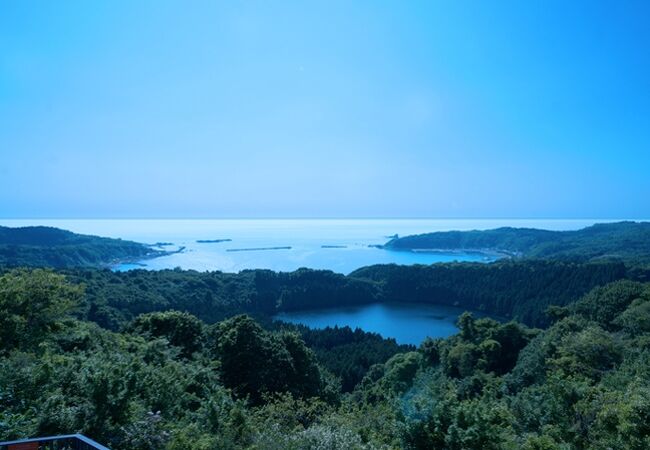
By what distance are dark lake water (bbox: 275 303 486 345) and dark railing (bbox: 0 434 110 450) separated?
35.9m

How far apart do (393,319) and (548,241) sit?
8023 centimetres

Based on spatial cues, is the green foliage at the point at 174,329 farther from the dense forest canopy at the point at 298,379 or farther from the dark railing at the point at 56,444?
the dark railing at the point at 56,444

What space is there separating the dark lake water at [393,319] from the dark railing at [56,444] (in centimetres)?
3586

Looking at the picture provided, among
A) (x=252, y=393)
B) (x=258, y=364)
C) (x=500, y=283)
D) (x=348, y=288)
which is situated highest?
(x=258, y=364)

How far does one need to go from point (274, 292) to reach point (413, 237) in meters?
79.3

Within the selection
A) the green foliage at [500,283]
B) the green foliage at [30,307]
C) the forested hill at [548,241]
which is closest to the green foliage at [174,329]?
the green foliage at [30,307]

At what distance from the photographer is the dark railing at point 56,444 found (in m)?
3.20

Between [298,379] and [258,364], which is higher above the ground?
[258,364]

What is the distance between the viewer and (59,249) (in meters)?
68.0

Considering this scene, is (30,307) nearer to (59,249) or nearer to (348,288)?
(348,288)

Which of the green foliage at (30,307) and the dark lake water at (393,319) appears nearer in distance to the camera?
the green foliage at (30,307)

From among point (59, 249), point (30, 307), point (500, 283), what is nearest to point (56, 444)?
point (30, 307)

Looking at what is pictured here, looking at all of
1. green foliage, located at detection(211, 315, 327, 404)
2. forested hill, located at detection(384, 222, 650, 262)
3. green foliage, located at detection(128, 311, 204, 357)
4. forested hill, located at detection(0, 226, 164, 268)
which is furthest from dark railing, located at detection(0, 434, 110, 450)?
forested hill, located at detection(384, 222, 650, 262)

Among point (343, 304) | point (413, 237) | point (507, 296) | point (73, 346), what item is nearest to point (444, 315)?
point (507, 296)
